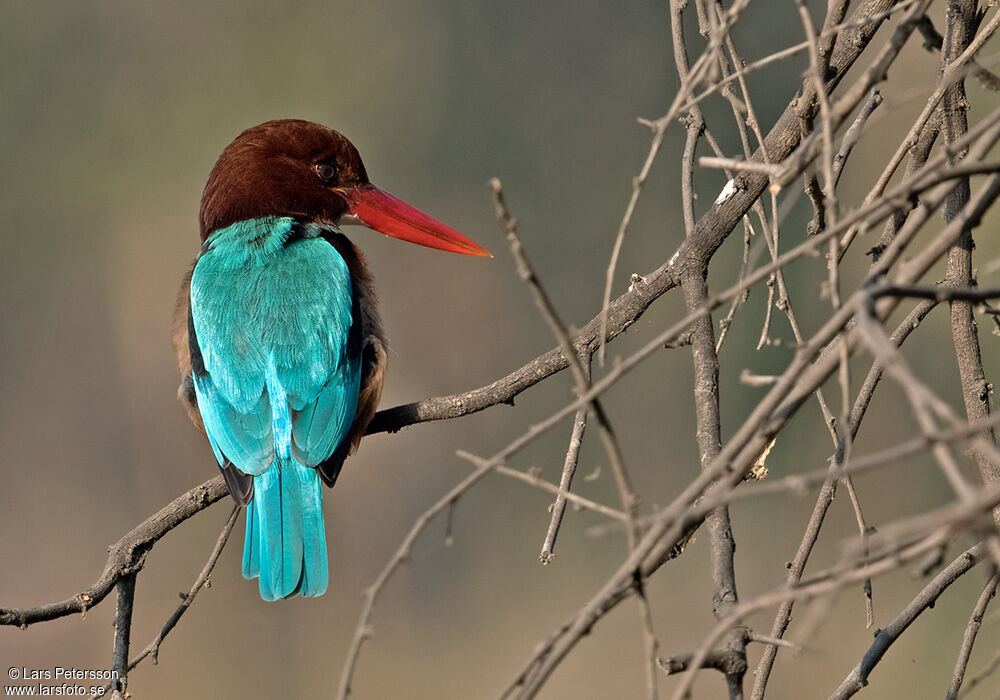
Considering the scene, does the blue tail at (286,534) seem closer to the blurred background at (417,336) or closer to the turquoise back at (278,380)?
the turquoise back at (278,380)

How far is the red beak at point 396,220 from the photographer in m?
2.60

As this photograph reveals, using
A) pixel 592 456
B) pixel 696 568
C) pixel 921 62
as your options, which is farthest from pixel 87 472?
pixel 921 62

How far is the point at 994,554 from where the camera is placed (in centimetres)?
71

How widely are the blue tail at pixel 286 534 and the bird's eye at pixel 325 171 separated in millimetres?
793

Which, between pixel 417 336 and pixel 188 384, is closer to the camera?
pixel 188 384

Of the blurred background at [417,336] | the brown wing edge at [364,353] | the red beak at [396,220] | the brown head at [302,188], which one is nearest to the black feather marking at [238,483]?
the brown wing edge at [364,353]

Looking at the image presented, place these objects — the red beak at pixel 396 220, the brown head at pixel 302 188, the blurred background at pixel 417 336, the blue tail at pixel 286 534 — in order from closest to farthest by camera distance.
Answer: the blue tail at pixel 286 534 → the brown head at pixel 302 188 → the red beak at pixel 396 220 → the blurred background at pixel 417 336

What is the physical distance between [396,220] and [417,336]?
2.59m

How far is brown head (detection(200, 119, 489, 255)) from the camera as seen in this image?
2.44 metres

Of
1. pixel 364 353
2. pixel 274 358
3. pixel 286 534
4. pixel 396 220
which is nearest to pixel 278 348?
pixel 274 358

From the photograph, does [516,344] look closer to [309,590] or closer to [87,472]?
[87,472]

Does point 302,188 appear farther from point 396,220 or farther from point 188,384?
point 188,384

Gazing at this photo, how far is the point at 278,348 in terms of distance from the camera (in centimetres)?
206

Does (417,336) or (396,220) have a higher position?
(417,336)
